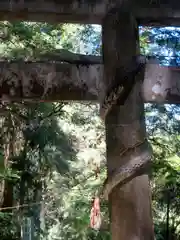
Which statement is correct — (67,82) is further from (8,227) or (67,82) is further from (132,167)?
(8,227)

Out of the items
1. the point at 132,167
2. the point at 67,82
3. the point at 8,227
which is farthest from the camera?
the point at 8,227

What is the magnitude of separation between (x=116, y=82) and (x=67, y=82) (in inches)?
6.6

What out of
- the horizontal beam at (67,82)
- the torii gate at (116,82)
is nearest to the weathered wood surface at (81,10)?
the torii gate at (116,82)

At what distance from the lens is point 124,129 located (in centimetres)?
101

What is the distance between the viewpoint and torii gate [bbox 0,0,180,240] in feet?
3.14

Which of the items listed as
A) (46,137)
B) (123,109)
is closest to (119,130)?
(123,109)

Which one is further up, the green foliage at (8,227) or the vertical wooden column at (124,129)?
the vertical wooden column at (124,129)

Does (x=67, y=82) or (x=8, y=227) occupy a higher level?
(x=67, y=82)

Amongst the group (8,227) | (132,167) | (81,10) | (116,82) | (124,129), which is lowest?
(8,227)

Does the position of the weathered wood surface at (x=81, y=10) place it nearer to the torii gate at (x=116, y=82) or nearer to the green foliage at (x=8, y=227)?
the torii gate at (x=116, y=82)

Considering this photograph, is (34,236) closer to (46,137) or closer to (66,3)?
(46,137)

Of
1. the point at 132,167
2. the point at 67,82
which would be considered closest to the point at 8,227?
the point at 67,82

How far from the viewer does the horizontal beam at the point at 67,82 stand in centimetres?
109

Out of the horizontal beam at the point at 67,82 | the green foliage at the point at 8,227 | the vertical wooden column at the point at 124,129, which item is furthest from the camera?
the green foliage at the point at 8,227
